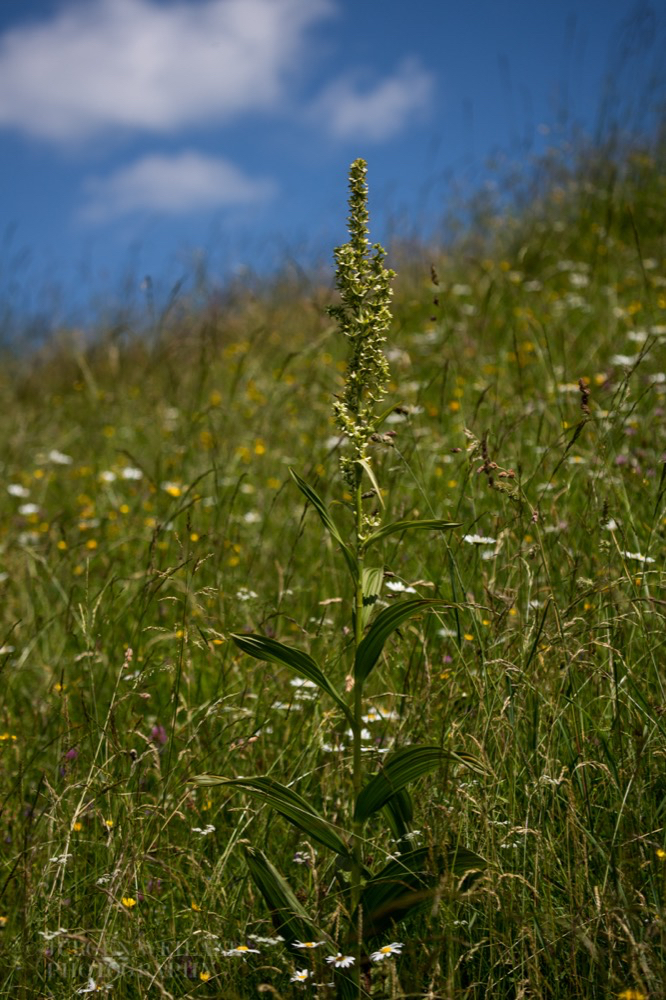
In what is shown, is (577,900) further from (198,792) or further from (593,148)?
(593,148)

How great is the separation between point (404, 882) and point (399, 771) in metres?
0.19

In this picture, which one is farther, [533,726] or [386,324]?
[533,726]

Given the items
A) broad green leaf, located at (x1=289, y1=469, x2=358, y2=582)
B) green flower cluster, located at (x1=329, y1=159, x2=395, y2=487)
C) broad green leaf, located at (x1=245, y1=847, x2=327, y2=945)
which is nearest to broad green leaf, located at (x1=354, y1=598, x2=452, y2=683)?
broad green leaf, located at (x1=289, y1=469, x2=358, y2=582)

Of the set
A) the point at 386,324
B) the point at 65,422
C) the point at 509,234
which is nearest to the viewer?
the point at 386,324

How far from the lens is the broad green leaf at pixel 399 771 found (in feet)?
4.66

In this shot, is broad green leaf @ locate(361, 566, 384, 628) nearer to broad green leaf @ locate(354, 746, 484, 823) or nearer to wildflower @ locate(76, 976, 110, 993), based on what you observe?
broad green leaf @ locate(354, 746, 484, 823)

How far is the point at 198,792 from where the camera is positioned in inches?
84.4

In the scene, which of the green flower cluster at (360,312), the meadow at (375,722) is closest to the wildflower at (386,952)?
the meadow at (375,722)

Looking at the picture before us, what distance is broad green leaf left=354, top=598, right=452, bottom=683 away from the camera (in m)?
1.40

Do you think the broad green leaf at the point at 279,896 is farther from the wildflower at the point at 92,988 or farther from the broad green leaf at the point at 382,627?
the broad green leaf at the point at 382,627

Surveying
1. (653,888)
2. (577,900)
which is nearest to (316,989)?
(577,900)

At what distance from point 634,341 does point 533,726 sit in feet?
11.8

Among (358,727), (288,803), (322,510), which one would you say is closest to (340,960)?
(288,803)

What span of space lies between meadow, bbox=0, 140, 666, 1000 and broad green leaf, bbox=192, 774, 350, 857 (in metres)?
0.03
